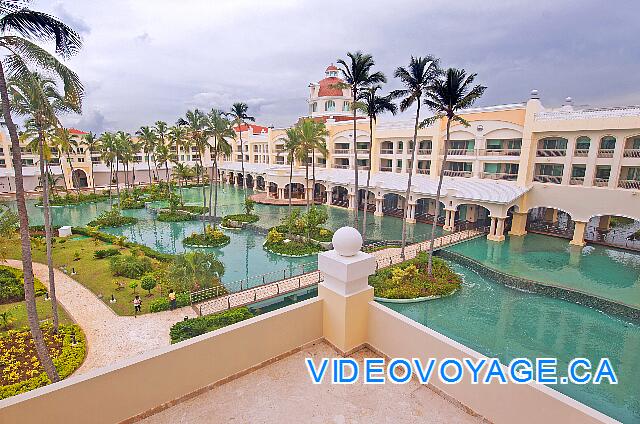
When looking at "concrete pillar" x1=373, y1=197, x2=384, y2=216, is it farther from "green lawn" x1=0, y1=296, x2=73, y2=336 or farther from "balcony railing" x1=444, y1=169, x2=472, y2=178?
"green lawn" x1=0, y1=296, x2=73, y2=336

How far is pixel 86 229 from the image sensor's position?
31.2 metres

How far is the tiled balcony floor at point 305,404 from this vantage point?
470 cm

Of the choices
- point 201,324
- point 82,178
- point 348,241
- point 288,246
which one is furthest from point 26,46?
point 82,178

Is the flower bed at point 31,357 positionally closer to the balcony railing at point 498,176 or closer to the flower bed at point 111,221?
the flower bed at point 111,221

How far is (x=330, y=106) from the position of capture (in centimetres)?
5288

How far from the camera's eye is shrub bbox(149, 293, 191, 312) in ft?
55.6

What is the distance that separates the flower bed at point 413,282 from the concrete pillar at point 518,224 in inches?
487

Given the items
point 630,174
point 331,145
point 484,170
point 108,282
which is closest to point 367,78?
point 484,170

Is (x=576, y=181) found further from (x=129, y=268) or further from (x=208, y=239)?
(x=129, y=268)

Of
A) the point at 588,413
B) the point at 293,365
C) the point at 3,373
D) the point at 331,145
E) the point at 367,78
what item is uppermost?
the point at 367,78

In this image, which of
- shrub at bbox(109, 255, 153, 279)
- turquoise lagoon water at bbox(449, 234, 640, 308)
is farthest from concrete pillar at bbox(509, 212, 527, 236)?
shrub at bbox(109, 255, 153, 279)

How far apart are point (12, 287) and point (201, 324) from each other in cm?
1165

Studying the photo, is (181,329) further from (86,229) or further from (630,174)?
(630,174)

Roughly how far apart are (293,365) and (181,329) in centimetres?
1065
